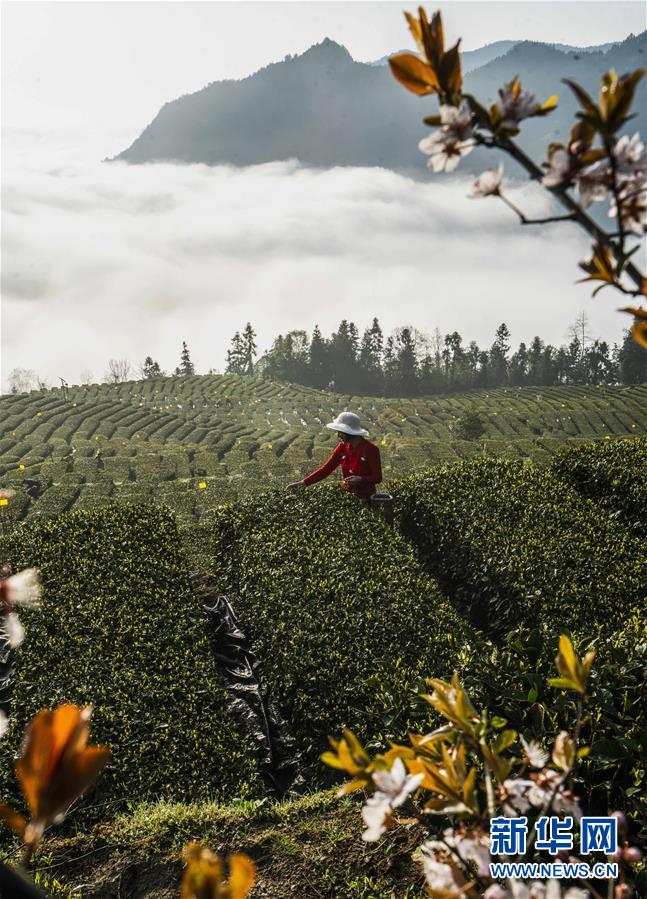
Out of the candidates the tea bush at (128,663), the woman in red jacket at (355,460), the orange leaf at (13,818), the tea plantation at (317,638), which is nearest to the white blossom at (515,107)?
the orange leaf at (13,818)

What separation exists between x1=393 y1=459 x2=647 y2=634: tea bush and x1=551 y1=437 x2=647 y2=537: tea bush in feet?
1.69

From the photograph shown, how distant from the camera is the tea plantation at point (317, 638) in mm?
2562

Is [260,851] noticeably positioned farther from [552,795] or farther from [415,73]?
[415,73]

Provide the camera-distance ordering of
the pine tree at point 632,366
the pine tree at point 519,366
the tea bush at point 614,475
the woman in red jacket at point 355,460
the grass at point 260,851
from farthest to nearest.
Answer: the pine tree at point 519,366 → the pine tree at point 632,366 → the woman in red jacket at point 355,460 → the tea bush at point 614,475 → the grass at point 260,851

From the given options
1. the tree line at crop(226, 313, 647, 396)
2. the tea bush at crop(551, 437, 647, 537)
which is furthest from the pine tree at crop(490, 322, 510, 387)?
the tea bush at crop(551, 437, 647, 537)

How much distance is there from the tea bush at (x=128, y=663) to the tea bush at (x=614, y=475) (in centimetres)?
455

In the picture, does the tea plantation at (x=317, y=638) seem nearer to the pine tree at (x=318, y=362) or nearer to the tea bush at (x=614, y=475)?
the tea bush at (x=614, y=475)

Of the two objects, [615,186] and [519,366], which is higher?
[519,366]

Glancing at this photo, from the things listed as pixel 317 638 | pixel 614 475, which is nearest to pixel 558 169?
pixel 317 638

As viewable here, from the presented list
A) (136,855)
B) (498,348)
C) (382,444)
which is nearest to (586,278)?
(136,855)

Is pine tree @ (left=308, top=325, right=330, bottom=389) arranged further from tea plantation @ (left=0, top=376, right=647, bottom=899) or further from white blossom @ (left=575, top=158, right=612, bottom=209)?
white blossom @ (left=575, top=158, right=612, bottom=209)

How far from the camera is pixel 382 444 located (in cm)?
2512

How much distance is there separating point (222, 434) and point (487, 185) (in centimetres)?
2868

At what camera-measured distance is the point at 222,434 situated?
29.0 meters
